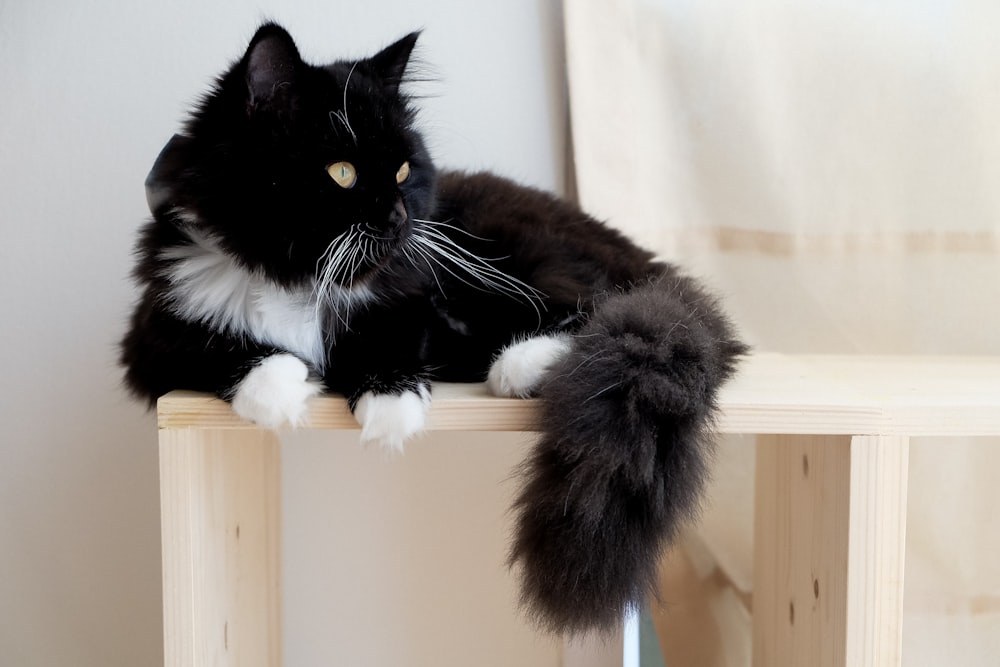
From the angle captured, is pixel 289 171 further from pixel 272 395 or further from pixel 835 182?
pixel 835 182

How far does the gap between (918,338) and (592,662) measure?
30.7 inches

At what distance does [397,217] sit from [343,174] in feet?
0.24

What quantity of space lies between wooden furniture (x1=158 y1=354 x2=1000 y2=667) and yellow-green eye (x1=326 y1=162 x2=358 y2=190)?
231 mm

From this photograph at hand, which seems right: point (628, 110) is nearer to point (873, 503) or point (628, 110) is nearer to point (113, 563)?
point (873, 503)

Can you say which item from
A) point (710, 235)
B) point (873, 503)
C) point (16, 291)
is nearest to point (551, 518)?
point (873, 503)

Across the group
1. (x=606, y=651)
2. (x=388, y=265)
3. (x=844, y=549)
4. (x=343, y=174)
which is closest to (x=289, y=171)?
(x=343, y=174)

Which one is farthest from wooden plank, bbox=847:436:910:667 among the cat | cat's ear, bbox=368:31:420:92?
cat's ear, bbox=368:31:420:92

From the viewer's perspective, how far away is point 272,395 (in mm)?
724

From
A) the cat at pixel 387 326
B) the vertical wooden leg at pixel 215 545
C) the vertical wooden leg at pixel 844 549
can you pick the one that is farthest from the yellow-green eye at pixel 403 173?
the vertical wooden leg at pixel 844 549

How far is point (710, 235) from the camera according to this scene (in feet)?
4.22

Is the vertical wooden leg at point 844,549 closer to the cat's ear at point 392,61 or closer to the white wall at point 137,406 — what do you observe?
the white wall at point 137,406

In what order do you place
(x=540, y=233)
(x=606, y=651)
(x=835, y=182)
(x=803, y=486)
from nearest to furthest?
1. (x=803, y=486)
2. (x=540, y=233)
3. (x=606, y=651)
4. (x=835, y=182)

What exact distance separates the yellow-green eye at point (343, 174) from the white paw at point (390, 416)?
22cm

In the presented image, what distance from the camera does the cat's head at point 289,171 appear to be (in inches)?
29.9
